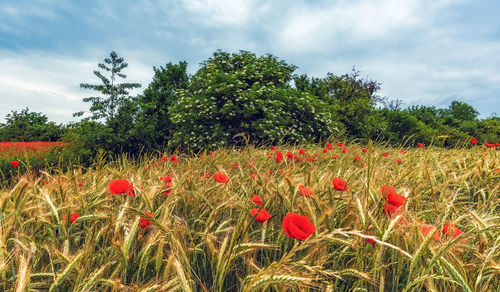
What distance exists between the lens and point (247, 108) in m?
8.81

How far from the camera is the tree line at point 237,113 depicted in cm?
932

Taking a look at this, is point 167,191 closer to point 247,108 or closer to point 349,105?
point 247,108

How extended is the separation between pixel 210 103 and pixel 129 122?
19.2ft

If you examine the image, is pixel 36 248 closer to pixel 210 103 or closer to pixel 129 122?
pixel 210 103

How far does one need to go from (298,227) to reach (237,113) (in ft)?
28.3

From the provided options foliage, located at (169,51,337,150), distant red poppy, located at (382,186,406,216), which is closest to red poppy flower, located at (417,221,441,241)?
distant red poppy, located at (382,186,406,216)

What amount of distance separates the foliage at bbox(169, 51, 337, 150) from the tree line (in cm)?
3

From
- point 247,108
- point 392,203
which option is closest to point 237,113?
point 247,108

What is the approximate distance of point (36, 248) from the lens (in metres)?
1.38

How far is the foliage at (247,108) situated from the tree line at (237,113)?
0.11 ft

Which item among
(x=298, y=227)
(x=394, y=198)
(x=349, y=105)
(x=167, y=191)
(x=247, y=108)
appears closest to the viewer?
(x=298, y=227)

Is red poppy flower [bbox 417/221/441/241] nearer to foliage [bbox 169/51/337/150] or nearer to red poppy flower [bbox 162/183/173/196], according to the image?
red poppy flower [bbox 162/183/173/196]

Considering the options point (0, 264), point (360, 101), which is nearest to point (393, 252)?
point (0, 264)

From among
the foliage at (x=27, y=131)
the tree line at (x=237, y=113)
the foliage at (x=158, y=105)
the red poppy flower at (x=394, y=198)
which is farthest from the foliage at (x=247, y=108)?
the foliage at (x=27, y=131)
